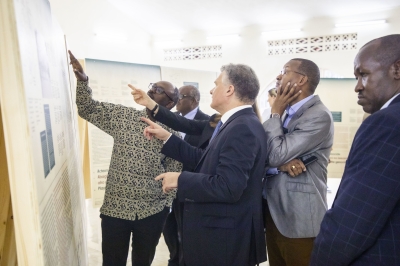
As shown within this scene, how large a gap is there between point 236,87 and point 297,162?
51cm

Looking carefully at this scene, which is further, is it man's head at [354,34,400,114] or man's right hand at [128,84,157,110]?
man's right hand at [128,84,157,110]

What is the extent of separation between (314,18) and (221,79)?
17.5 feet

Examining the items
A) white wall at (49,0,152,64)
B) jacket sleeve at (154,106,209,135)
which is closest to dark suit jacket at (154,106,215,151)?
jacket sleeve at (154,106,209,135)

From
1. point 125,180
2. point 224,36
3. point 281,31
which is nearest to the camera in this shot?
point 125,180

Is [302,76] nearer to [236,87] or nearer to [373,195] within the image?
[236,87]

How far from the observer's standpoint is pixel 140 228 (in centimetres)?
188

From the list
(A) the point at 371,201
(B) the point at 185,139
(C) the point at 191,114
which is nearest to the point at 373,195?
(A) the point at 371,201

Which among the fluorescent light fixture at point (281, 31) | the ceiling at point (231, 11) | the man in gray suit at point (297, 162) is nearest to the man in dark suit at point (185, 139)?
the man in gray suit at point (297, 162)

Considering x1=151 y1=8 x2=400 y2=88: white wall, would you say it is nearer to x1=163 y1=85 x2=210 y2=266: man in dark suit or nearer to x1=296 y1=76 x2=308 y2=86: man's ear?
x1=163 y1=85 x2=210 y2=266: man in dark suit

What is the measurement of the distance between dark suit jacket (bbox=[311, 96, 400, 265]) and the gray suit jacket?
595mm

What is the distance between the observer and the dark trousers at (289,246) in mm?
1598

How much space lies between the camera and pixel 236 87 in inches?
62.6

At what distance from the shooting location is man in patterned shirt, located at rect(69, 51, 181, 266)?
1815 mm

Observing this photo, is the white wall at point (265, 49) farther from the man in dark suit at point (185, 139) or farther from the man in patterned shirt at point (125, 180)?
the man in patterned shirt at point (125, 180)
